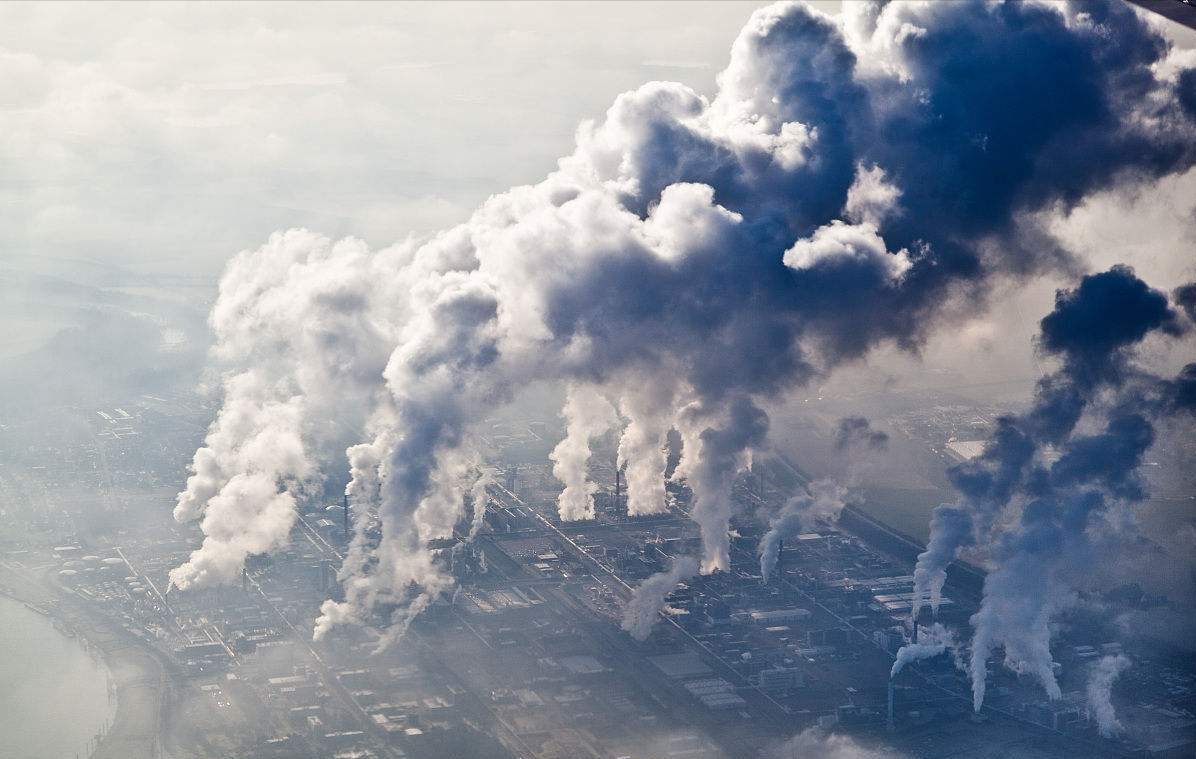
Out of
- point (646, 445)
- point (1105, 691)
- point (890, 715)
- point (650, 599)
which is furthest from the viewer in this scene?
point (646, 445)

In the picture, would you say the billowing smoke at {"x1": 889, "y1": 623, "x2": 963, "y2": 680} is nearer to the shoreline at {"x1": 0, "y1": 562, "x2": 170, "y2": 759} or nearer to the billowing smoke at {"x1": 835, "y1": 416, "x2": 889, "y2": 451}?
the billowing smoke at {"x1": 835, "y1": 416, "x2": 889, "y2": 451}

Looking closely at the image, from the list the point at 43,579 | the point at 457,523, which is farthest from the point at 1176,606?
the point at 43,579

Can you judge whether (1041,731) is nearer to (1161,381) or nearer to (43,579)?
(1161,381)

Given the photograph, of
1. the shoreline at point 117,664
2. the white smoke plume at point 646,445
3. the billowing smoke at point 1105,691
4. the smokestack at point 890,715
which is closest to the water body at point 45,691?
the shoreline at point 117,664

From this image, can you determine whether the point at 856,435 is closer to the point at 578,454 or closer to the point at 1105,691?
the point at 578,454

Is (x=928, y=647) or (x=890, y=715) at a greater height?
(x=928, y=647)

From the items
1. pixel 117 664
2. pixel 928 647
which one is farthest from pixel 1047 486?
pixel 117 664

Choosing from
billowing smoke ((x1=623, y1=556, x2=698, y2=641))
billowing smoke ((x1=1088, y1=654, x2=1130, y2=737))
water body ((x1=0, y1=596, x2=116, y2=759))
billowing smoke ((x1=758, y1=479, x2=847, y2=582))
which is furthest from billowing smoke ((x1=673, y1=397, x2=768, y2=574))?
water body ((x1=0, y1=596, x2=116, y2=759))
